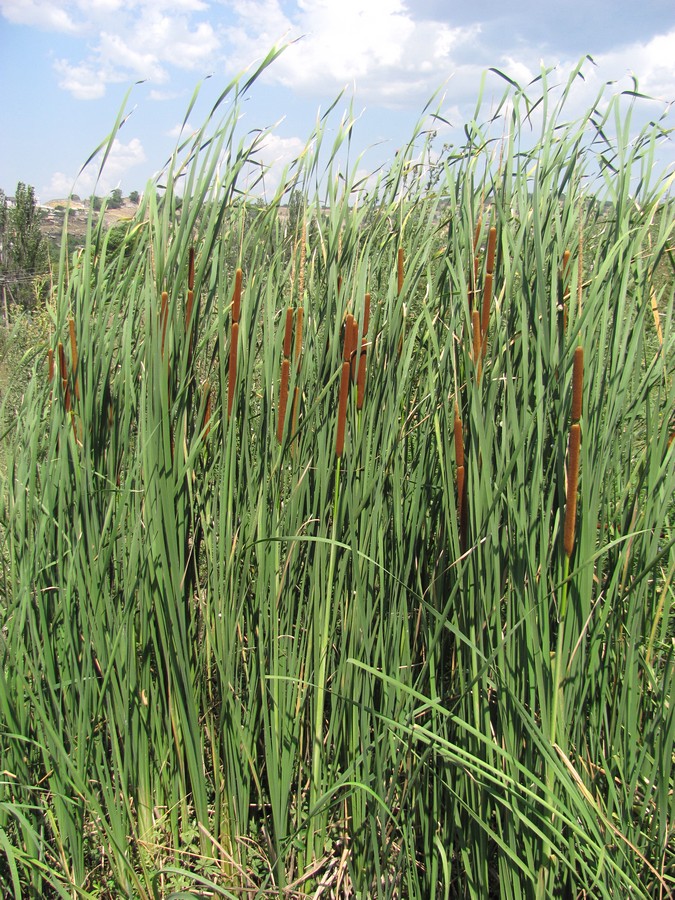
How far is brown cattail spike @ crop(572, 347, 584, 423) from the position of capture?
997 millimetres

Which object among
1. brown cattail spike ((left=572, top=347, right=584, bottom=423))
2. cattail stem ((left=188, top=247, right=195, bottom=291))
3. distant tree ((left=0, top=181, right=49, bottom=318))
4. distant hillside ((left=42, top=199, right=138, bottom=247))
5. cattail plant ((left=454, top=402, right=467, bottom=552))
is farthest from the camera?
distant tree ((left=0, top=181, right=49, bottom=318))

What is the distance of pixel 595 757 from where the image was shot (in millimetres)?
1146

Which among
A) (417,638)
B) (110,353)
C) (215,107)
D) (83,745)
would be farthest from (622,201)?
(83,745)

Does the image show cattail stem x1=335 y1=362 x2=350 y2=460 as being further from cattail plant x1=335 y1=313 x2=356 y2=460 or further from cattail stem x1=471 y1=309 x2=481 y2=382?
cattail stem x1=471 y1=309 x2=481 y2=382

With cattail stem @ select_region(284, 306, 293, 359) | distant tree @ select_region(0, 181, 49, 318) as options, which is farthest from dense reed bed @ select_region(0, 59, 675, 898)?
distant tree @ select_region(0, 181, 49, 318)

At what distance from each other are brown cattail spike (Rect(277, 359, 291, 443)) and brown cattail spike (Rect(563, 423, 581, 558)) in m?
0.52

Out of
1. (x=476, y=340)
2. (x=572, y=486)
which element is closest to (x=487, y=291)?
(x=476, y=340)

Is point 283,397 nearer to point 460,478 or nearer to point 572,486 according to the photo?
point 460,478

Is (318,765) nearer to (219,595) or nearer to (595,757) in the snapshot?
(219,595)

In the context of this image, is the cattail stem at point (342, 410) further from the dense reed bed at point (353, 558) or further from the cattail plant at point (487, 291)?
the cattail plant at point (487, 291)

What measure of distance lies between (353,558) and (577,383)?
49 centimetres

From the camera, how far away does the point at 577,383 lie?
1.01 meters

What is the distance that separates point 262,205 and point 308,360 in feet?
1.56

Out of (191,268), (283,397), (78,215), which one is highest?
(78,215)
